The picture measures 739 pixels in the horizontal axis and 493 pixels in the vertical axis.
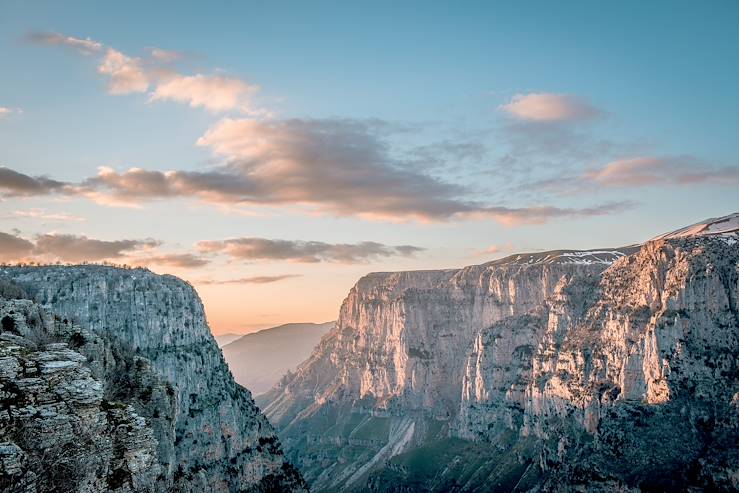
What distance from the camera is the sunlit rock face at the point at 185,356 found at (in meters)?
143

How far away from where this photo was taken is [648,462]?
161m

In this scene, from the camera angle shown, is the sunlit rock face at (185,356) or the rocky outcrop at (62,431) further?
the sunlit rock face at (185,356)

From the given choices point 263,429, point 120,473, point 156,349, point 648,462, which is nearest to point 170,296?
point 156,349

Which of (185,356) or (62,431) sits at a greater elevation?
(62,431)

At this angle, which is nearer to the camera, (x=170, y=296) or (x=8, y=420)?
(x=8, y=420)

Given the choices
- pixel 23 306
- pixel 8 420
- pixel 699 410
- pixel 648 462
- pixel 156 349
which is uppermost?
pixel 23 306

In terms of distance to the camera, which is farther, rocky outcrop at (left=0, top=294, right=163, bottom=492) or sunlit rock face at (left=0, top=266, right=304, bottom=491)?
sunlit rock face at (left=0, top=266, right=304, bottom=491)

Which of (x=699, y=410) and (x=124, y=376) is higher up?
(x=124, y=376)

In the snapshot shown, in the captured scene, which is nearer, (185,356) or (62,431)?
(62,431)

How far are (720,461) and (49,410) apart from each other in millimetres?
154867

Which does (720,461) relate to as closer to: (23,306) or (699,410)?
(699,410)

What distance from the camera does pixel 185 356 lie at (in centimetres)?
16312

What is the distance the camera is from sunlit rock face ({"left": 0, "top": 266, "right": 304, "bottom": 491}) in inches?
5635

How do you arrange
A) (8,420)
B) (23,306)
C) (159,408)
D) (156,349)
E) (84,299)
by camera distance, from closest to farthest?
(8,420), (23,306), (159,408), (84,299), (156,349)
